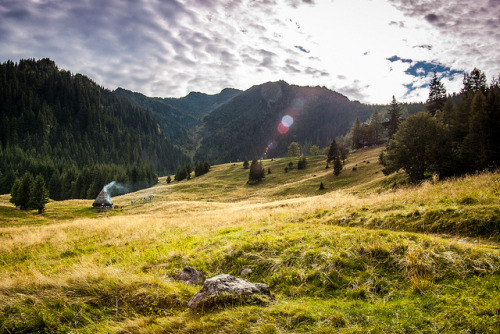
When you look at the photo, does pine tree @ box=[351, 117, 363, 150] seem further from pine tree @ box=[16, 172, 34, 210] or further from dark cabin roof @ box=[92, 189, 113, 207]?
pine tree @ box=[16, 172, 34, 210]

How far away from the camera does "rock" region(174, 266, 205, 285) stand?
6.81 metres

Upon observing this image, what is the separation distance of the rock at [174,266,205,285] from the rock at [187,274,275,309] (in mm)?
1710

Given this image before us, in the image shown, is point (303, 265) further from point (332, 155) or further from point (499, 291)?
point (332, 155)

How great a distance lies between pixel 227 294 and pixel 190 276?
255 centimetres

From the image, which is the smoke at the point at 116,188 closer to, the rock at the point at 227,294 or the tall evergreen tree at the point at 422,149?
the tall evergreen tree at the point at 422,149

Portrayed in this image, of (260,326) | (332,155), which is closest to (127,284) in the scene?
(260,326)

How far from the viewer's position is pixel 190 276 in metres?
7.01

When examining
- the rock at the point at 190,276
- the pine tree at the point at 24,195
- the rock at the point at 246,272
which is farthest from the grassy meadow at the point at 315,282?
the pine tree at the point at 24,195

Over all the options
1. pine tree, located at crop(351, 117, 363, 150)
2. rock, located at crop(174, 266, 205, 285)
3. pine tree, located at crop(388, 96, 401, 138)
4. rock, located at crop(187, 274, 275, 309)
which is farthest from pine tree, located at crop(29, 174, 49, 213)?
pine tree, located at crop(351, 117, 363, 150)

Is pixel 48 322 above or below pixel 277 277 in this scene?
above

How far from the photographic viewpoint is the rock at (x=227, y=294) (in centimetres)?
489

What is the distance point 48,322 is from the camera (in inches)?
183

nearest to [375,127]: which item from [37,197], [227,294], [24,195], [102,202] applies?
[102,202]

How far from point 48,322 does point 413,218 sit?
12.3 meters
